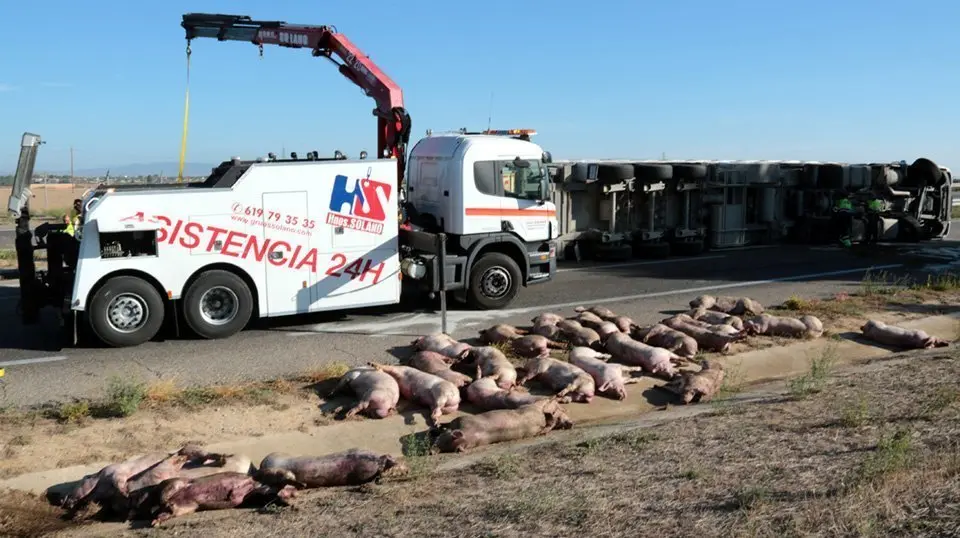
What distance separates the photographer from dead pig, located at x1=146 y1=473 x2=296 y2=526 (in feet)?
21.5

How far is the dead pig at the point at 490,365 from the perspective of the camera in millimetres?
9852

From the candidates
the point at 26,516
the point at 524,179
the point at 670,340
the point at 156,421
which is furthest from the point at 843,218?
the point at 26,516

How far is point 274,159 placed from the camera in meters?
13.3

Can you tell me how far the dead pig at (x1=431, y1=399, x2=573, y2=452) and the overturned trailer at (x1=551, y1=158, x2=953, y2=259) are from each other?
12.2m

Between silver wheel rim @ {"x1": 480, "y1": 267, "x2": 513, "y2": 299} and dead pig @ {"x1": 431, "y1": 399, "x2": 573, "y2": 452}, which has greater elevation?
silver wheel rim @ {"x1": 480, "y1": 267, "x2": 513, "y2": 299}

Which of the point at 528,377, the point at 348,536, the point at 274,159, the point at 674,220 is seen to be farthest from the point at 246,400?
the point at 674,220

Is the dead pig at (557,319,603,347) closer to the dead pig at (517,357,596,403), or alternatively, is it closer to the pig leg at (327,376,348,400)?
the dead pig at (517,357,596,403)

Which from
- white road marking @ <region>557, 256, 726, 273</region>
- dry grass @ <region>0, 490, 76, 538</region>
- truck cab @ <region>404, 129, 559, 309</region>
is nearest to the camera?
dry grass @ <region>0, 490, 76, 538</region>

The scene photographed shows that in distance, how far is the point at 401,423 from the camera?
911cm

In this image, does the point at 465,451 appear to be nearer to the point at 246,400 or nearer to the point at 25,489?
the point at 246,400

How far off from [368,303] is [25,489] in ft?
21.3

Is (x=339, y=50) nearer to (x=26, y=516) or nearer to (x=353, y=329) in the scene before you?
(x=353, y=329)

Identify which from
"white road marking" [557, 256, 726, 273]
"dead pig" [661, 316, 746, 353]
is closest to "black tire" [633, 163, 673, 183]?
"white road marking" [557, 256, 726, 273]

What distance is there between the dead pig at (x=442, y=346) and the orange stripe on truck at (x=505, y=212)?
3661 millimetres
